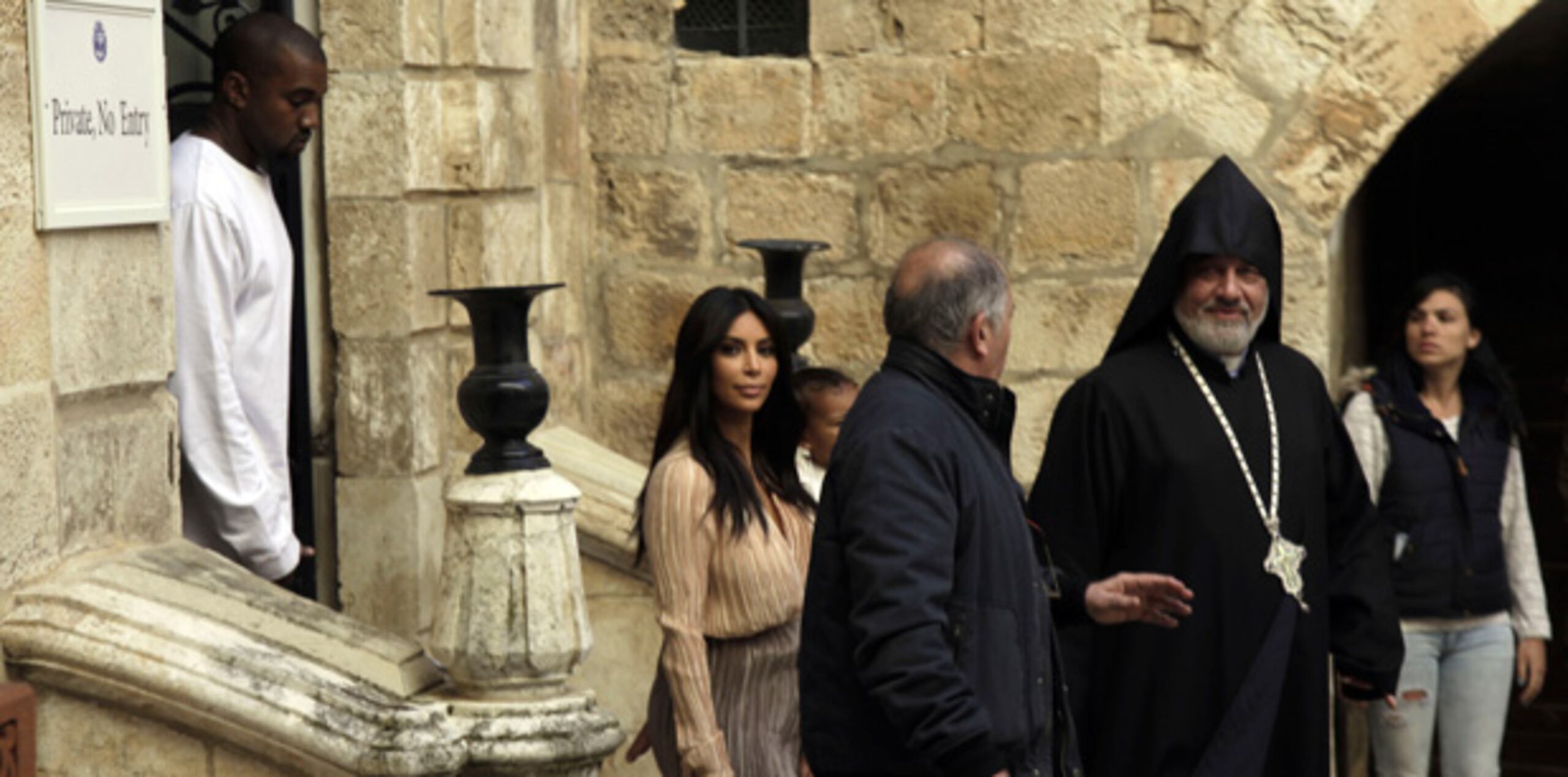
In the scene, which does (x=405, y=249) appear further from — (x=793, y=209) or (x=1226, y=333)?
(x=1226, y=333)

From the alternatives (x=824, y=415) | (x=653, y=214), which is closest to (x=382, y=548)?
(x=824, y=415)

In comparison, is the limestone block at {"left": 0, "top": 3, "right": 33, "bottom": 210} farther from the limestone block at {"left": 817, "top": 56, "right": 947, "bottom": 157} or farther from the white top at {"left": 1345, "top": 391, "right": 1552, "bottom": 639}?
the white top at {"left": 1345, "top": 391, "right": 1552, "bottom": 639}

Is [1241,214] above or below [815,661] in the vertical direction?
above

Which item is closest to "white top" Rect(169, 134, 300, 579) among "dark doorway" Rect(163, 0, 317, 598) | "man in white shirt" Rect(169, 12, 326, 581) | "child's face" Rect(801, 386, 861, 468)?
"man in white shirt" Rect(169, 12, 326, 581)

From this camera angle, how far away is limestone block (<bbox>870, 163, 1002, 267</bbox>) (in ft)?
22.5

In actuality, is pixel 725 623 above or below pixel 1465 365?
below

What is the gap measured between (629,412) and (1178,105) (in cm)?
168

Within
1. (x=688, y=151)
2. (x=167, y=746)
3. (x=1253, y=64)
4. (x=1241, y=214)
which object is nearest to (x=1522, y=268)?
(x=1253, y=64)

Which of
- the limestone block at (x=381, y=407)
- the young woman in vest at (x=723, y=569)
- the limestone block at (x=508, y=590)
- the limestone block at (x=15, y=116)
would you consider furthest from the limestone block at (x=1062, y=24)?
the limestone block at (x=15, y=116)

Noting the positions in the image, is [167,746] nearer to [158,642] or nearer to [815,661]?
[158,642]

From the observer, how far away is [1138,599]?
4.35 meters

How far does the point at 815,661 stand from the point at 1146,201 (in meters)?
3.17

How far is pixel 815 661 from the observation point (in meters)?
3.86

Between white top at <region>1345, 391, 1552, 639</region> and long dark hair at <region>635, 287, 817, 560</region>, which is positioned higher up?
long dark hair at <region>635, 287, 817, 560</region>
